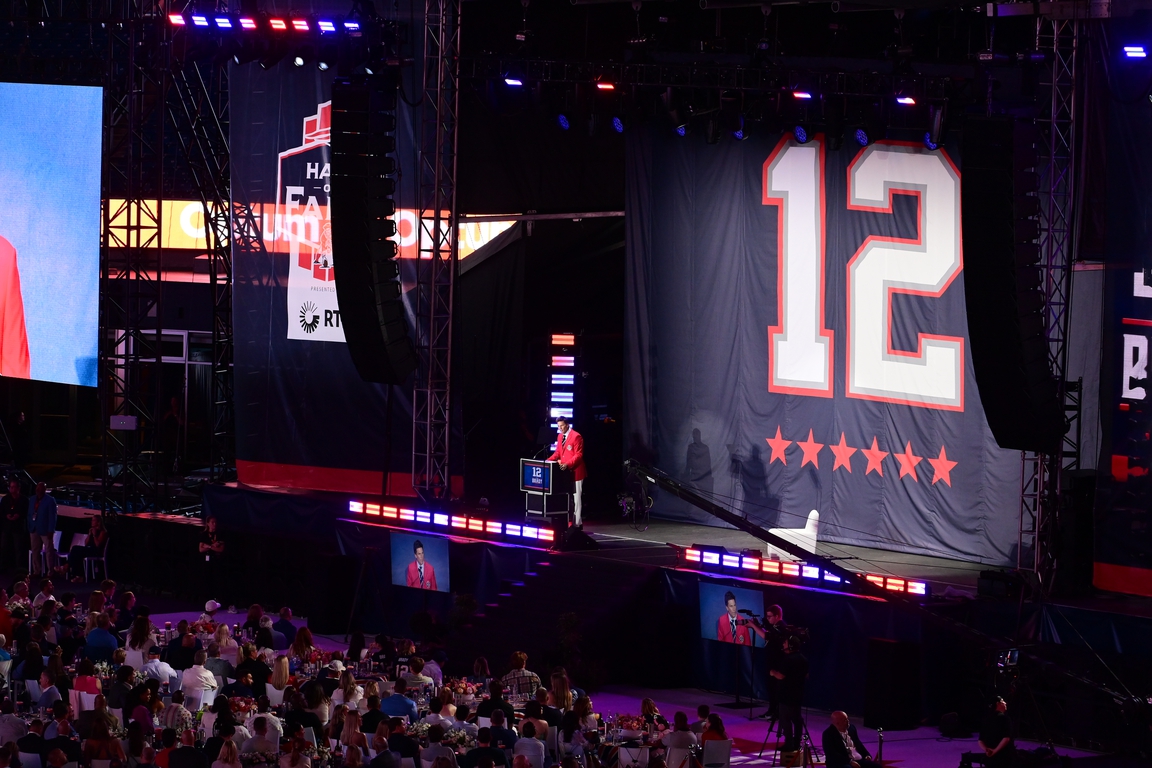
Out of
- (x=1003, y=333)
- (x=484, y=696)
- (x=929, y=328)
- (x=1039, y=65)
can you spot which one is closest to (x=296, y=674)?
(x=484, y=696)

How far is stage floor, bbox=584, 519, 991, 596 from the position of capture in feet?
67.7

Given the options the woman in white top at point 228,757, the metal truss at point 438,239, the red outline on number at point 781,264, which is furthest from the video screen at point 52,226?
the woman in white top at point 228,757

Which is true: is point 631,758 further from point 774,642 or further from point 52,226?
point 52,226

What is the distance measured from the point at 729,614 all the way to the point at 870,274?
5840mm

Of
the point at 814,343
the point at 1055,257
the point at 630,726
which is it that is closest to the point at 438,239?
the point at 814,343

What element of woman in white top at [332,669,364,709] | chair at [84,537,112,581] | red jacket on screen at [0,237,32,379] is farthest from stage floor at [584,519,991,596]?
red jacket on screen at [0,237,32,379]

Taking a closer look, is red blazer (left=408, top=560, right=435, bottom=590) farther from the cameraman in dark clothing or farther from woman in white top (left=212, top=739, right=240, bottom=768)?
the cameraman in dark clothing

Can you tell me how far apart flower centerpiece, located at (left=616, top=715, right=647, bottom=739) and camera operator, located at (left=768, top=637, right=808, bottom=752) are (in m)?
1.93

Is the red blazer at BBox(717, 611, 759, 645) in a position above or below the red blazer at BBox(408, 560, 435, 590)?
below

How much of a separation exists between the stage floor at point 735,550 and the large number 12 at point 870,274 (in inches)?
84.8

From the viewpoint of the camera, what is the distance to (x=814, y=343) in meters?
23.5

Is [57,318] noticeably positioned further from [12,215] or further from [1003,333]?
[1003,333]

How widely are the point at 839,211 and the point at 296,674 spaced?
10372mm

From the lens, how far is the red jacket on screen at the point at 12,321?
1121 inches
